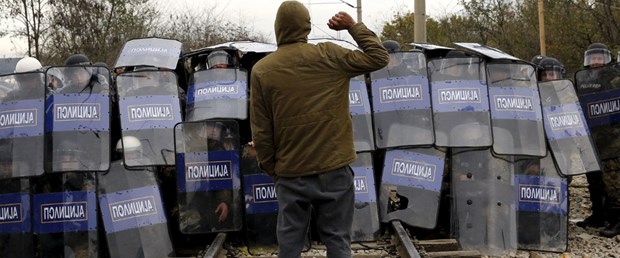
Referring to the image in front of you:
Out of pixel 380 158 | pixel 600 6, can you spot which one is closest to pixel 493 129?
pixel 380 158

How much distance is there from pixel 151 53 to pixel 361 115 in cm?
258

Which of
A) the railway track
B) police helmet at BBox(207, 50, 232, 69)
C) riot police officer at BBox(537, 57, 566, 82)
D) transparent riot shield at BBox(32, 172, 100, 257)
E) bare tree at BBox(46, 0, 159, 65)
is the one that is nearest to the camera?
the railway track

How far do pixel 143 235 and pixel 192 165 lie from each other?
2.57ft

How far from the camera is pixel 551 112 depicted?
717 cm

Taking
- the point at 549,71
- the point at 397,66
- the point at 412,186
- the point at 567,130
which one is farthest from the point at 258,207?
the point at 549,71

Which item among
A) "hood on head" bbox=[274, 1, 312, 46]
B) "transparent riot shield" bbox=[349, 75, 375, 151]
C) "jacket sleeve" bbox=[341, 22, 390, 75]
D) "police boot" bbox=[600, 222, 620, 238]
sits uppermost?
"hood on head" bbox=[274, 1, 312, 46]

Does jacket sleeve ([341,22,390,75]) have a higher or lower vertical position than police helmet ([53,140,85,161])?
higher

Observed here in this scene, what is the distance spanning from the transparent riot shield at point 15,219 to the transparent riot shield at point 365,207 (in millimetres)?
2987

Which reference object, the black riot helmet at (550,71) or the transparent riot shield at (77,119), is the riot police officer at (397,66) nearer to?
the black riot helmet at (550,71)

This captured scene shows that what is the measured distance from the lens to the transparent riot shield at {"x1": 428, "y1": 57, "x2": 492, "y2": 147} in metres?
6.90

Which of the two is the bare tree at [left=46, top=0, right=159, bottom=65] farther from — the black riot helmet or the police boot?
the police boot

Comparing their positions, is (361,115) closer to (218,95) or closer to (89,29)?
(218,95)

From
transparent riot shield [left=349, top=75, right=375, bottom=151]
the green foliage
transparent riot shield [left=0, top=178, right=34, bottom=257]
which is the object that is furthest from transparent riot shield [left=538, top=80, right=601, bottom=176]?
the green foliage

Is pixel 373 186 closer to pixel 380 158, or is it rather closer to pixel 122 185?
pixel 380 158
